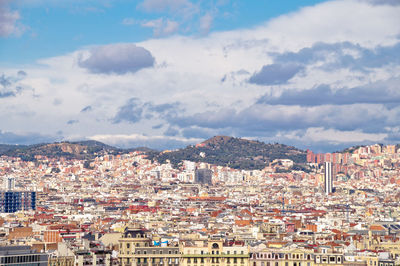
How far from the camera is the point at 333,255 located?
98.9 m

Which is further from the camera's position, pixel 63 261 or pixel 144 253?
pixel 144 253

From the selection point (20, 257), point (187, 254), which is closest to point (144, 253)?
point (187, 254)

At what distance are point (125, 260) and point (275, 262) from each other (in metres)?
12.6

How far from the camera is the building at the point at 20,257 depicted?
254ft

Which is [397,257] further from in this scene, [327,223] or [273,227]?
[327,223]

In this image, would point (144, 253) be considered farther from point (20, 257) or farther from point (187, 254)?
point (20, 257)

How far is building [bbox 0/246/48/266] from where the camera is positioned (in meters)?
77.4

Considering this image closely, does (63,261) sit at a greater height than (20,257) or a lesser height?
lesser

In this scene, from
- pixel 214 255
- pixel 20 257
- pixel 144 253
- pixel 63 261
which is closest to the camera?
pixel 20 257

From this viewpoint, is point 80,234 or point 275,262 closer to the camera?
point 275,262

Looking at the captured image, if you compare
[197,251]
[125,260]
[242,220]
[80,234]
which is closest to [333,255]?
[197,251]

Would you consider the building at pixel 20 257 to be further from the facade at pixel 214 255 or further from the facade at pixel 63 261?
the facade at pixel 214 255

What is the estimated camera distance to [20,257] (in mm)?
78375

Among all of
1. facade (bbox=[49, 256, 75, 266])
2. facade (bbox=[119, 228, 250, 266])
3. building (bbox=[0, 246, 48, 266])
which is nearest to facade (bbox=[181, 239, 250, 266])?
facade (bbox=[119, 228, 250, 266])
